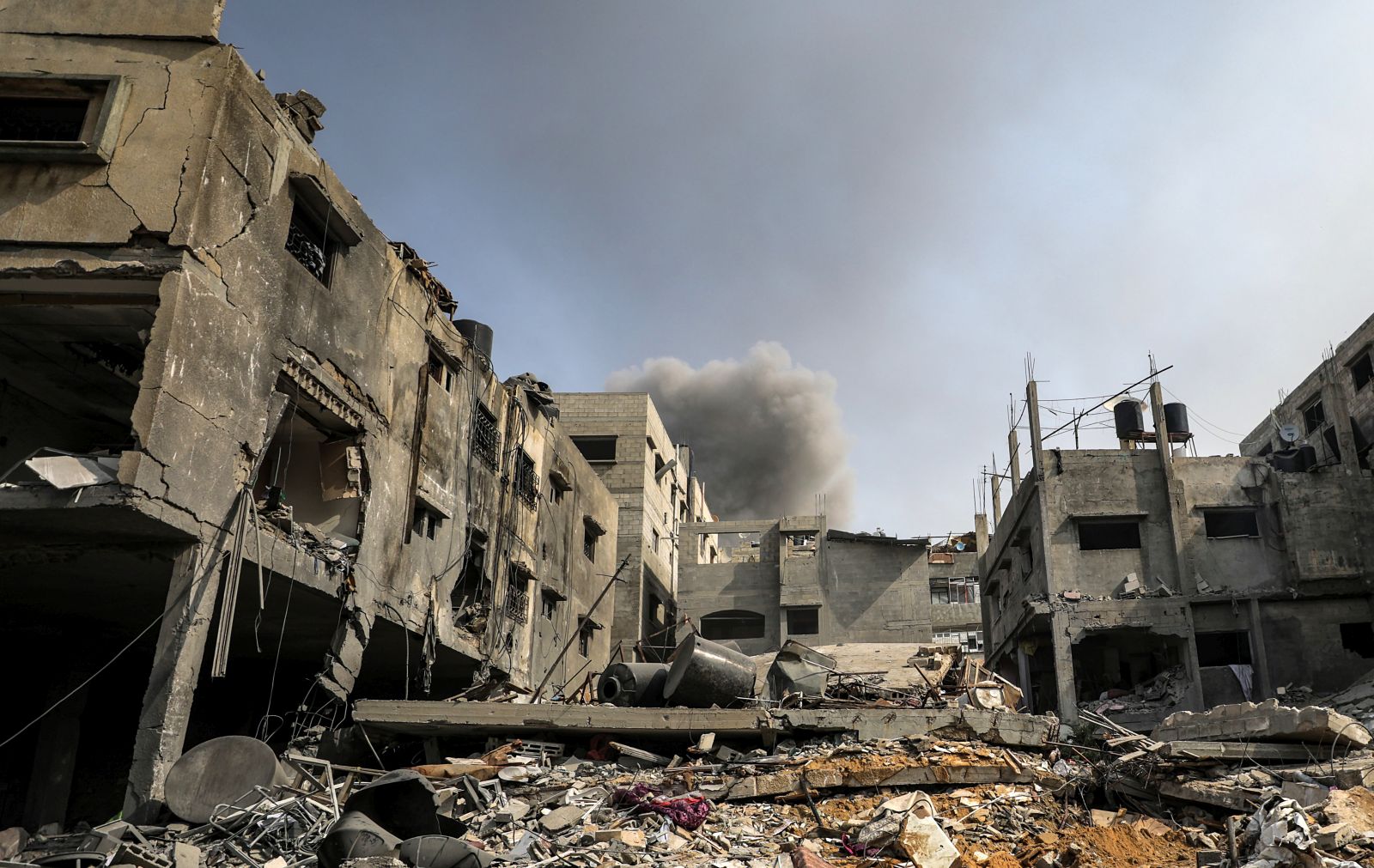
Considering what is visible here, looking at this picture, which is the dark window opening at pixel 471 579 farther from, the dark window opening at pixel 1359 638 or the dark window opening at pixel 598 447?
the dark window opening at pixel 1359 638

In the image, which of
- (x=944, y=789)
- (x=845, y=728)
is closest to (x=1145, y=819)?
(x=944, y=789)

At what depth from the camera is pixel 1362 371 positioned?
35438 millimetres

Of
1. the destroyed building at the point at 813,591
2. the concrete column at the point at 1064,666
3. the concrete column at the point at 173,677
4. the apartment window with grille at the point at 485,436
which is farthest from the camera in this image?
the destroyed building at the point at 813,591

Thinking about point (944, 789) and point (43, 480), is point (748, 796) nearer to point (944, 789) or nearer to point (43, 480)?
point (944, 789)

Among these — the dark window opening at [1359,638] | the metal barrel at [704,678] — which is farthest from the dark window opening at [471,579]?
the dark window opening at [1359,638]

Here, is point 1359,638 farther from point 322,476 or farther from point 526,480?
point 322,476

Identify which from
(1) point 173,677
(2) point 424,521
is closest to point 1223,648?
(2) point 424,521

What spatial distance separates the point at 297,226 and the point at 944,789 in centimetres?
1352

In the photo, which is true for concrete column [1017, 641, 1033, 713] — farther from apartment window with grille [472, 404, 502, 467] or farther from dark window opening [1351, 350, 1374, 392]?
apartment window with grille [472, 404, 502, 467]

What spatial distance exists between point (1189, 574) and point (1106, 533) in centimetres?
257

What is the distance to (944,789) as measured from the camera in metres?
15.2

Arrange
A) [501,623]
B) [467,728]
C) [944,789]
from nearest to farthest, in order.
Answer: [944,789] < [467,728] < [501,623]

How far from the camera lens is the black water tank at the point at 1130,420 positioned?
123 feet

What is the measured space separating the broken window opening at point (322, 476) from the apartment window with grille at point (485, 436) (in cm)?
521
